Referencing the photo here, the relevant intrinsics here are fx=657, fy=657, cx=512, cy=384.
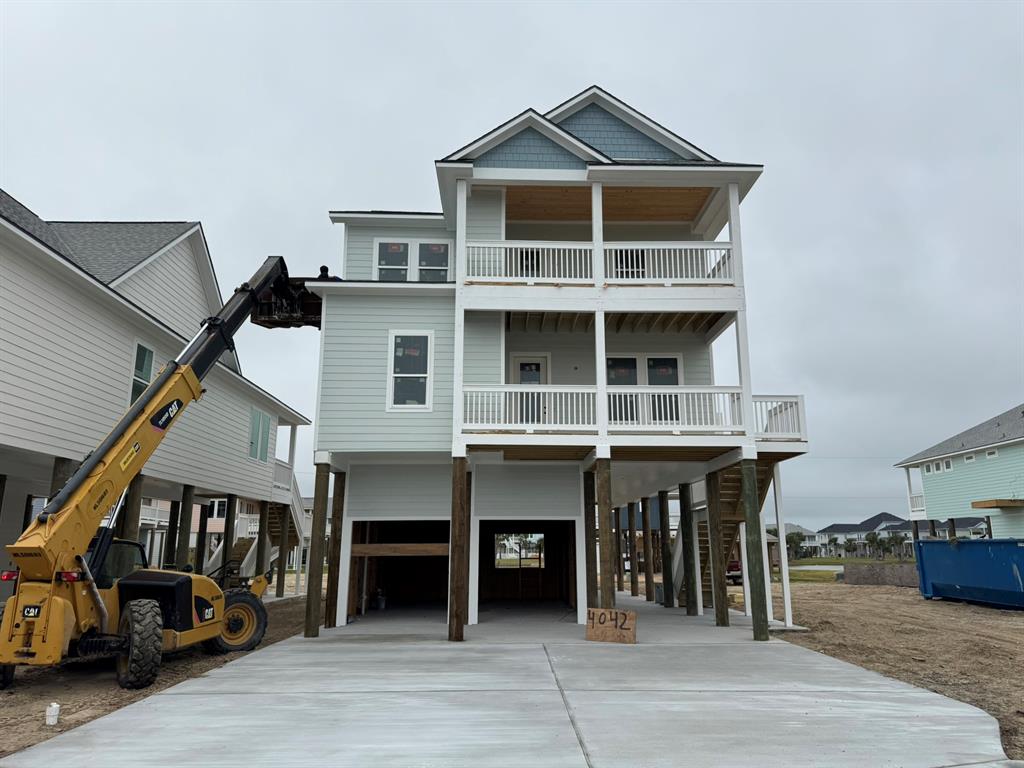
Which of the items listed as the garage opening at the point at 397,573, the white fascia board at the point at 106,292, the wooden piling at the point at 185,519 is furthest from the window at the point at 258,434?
the garage opening at the point at 397,573

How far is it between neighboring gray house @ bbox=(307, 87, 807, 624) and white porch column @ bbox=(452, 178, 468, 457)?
42 millimetres

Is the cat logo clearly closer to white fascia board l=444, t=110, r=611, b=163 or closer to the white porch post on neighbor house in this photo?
white fascia board l=444, t=110, r=611, b=163

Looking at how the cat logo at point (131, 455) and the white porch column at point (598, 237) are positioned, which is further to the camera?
the white porch column at point (598, 237)

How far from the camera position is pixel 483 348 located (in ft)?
49.4

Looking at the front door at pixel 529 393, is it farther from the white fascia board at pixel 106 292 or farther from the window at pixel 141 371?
the window at pixel 141 371

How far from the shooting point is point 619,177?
14430 millimetres

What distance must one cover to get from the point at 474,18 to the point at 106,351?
1327cm

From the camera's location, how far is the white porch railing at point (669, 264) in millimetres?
14078

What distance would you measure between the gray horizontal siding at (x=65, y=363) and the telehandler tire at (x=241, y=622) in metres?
4.40

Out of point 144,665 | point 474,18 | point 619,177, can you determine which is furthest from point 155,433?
point 474,18

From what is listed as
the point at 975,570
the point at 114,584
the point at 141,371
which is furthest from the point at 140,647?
the point at 975,570

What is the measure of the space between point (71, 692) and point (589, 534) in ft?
35.9

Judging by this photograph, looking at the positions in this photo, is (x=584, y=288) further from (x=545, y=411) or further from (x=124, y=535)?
(x=124, y=535)

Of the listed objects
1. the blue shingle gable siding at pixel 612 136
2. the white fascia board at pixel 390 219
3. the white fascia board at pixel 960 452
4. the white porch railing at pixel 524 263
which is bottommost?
the white fascia board at pixel 960 452
